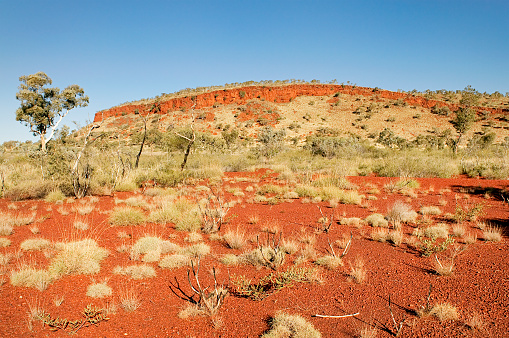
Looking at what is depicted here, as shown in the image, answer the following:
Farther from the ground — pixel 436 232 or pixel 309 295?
pixel 436 232

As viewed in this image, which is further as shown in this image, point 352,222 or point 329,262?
point 352,222

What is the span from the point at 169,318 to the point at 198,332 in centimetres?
52

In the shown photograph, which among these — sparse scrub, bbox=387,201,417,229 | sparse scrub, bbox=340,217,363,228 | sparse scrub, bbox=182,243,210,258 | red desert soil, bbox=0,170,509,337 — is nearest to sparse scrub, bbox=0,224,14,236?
red desert soil, bbox=0,170,509,337

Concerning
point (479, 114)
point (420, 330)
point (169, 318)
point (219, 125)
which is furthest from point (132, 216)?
point (479, 114)

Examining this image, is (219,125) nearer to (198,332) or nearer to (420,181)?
(420,181)

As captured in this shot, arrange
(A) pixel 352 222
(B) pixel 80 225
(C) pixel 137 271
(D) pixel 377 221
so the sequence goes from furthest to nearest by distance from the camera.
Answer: (A) pixel 352 222, (D) pixel 377 221, (B) pixel 80 225, (C) pixel 137 271

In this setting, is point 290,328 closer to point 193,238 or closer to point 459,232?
point 193,238

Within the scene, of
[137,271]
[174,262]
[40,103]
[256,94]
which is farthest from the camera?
[256,94]

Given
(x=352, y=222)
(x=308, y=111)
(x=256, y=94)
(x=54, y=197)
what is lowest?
(x=352, y=222)

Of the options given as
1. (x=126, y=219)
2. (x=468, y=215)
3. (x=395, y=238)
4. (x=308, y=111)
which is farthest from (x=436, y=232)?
(x=308, y=111)

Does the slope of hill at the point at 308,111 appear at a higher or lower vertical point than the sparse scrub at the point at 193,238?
higher

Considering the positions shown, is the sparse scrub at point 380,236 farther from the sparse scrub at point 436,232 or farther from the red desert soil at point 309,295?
the sparse scrub at point 436,232

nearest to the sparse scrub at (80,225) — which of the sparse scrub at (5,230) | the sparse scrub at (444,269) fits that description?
the sparse scrub at (5,230)

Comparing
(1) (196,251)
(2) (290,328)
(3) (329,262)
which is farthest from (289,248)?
(2) (290,328)
